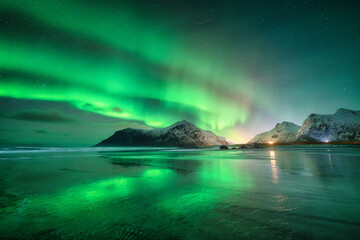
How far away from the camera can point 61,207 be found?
6086 mm

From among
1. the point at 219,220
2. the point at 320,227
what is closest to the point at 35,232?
the point at 219,220

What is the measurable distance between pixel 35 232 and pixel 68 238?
1.12 m

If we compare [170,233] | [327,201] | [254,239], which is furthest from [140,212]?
[327,201]

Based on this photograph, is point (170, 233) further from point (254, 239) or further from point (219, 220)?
point (254, 239)

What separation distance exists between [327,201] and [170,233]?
19.8 ft

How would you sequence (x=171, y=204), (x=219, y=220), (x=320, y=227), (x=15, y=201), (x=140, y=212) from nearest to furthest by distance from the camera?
(x=320, y=227), (x=219, y=220), (x=140, y=212), (x=171, y=204), (x=15, y=201)

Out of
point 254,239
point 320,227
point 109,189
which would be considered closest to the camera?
point 254,239

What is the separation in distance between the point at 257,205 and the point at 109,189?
22.0ft

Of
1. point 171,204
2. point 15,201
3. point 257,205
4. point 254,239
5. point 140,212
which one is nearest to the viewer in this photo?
point 254,239

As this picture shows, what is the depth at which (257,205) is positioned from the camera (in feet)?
19.4

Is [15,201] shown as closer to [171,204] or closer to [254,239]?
[171,204]

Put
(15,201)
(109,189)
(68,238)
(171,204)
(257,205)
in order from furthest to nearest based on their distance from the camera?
(109,189) → (15,201) → (171,204) → (257,205) → (68,238)

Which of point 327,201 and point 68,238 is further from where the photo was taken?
point 327,201

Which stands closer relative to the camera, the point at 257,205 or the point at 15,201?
the point at 257,205
